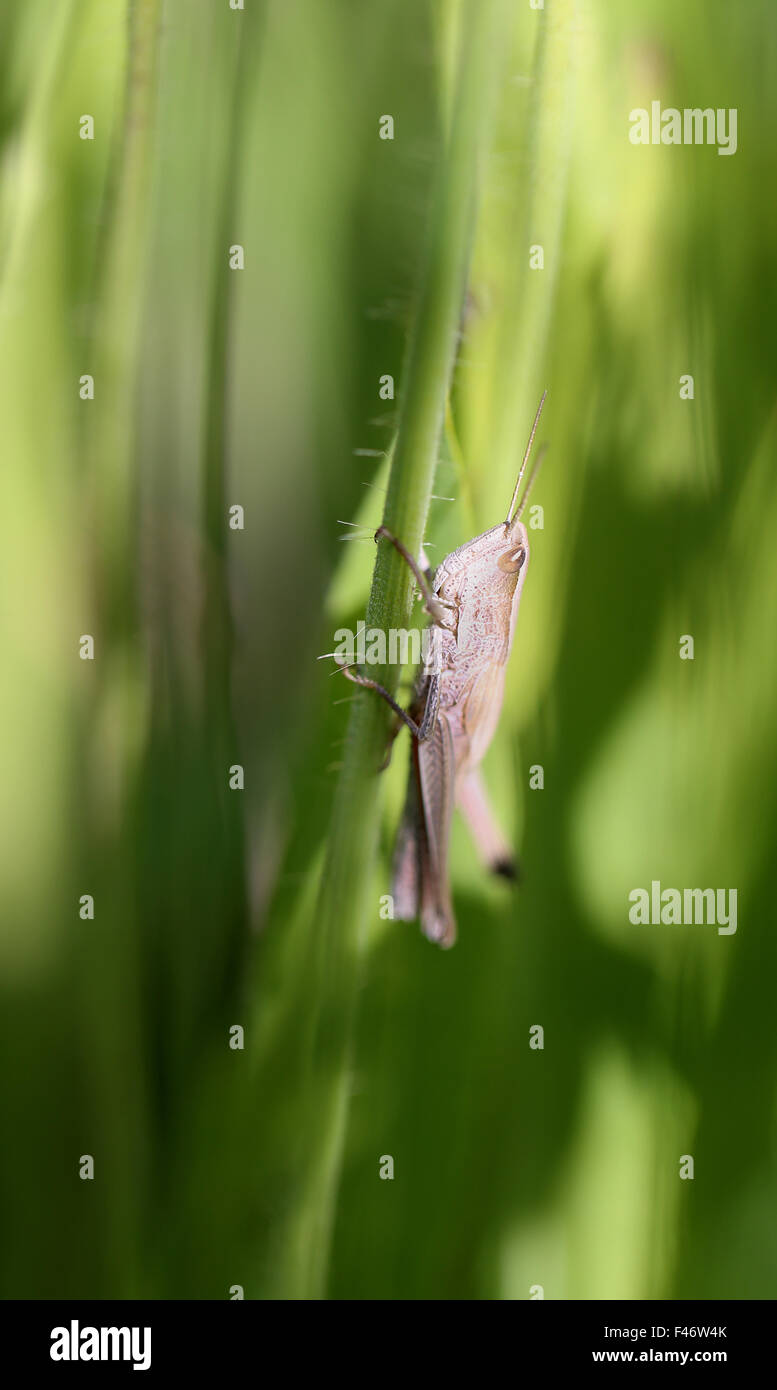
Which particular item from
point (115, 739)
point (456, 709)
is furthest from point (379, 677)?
point (115, 739)

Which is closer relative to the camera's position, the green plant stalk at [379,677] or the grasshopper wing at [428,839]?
the green plant stalk at [379,677]

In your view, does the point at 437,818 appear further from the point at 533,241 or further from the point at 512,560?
the point at 533,241

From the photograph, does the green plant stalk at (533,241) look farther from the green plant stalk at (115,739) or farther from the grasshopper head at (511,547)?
the green plant stalk at (115,739)

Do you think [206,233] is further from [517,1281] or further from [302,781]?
[517,1281]

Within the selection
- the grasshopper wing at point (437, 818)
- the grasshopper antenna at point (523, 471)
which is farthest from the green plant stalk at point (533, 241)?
the grasshopper wing at point (437, 818)
